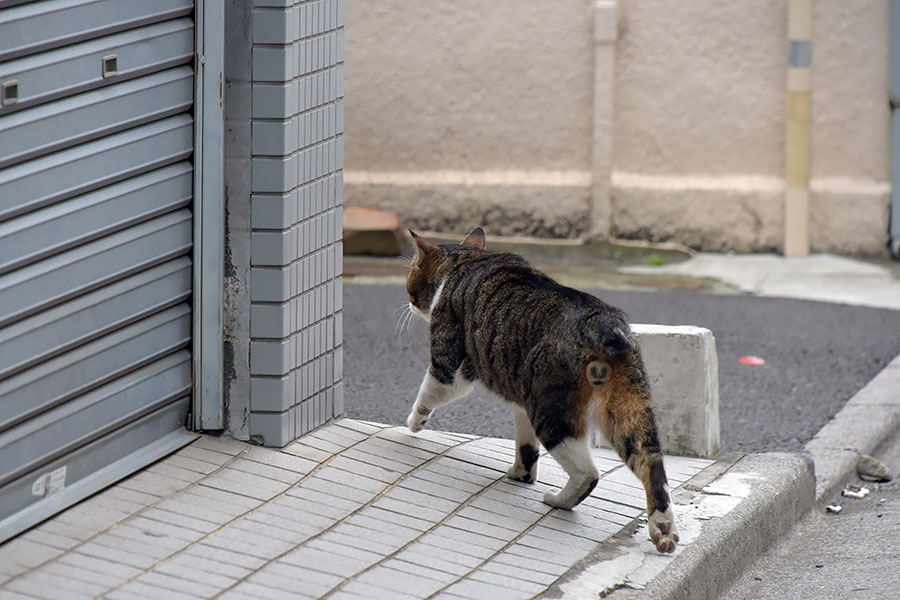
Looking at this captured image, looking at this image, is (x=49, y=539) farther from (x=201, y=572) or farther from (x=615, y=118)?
(x=615, y=118)

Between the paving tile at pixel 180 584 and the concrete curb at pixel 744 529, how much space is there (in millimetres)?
1249

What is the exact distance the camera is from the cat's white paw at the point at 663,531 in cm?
433

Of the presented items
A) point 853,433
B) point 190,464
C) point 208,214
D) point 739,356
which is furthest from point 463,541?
point 739,356

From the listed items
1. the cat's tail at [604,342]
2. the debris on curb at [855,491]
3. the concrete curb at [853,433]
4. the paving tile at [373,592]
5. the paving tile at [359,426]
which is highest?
the cat's tail at [604,342]

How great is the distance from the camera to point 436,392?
5.11m

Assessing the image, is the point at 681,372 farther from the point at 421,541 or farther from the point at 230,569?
the point at 230,569

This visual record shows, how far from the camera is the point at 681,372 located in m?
5.55

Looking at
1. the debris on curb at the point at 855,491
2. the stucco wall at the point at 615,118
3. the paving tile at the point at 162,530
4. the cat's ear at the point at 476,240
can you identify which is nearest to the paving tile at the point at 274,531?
the paving tile at the point at 162,530

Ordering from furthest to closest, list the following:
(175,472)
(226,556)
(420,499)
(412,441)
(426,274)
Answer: (426,274) < (412,441) < (420,499) < (175,472) < (226,556)

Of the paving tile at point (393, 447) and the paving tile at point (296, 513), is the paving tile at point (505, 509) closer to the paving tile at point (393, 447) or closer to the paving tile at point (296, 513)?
the paving tile at point (393, 447)

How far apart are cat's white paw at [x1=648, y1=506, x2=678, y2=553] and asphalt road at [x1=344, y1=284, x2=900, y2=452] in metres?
1.86

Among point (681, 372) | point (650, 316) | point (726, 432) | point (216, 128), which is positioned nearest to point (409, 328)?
point (650, 316)

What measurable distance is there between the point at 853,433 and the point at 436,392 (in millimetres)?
2465

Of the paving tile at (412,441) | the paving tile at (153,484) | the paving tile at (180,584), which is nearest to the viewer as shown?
the paving tile at (180,584)
